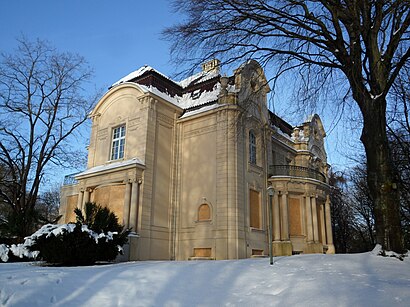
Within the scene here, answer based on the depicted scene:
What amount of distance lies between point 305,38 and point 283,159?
1749 centimetres

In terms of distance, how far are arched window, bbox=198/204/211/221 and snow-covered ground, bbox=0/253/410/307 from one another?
10.3 metres

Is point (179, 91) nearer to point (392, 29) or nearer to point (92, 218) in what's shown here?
point (92, 218)

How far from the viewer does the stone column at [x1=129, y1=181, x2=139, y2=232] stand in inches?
732

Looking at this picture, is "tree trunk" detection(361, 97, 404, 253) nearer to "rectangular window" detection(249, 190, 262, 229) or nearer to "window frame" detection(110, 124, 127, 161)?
"rectangular window" detection(249, 190, 262, 229)

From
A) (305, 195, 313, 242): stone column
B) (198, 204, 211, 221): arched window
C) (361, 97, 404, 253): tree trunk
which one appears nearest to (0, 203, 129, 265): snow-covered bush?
(198, 204, 211, 221): arched window

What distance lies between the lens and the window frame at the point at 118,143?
22.0 metres

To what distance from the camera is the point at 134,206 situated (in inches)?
741

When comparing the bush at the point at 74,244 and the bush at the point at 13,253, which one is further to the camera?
the bush at the point at 13,253

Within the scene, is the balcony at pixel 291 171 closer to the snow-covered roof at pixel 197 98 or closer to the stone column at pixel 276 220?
the stone column at pixel 276 220

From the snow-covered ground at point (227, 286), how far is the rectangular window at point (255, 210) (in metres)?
11.2

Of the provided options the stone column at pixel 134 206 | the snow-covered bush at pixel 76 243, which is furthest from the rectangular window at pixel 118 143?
the snow-covered bush at pixel 76 243

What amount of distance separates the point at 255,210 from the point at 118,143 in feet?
30.1

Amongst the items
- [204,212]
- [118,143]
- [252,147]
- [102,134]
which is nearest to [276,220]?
[252,147]

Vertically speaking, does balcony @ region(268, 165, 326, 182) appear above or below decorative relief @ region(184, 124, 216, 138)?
below
